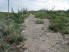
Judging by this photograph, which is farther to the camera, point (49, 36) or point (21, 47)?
point (49, 36)

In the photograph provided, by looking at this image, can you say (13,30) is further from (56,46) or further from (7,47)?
(56,46)

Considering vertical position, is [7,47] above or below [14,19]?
below

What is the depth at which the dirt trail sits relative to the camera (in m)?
5.42

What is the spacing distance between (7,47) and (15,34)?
68cm

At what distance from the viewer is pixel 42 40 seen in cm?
599

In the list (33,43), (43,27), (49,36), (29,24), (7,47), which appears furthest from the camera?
(29,24)

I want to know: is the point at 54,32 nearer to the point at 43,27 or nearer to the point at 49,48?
the point at 43,27

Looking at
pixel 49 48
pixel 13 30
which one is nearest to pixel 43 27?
pixel 13 30

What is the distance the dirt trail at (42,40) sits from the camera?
5.42 m

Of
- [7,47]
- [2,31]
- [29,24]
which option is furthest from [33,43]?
[29,24]

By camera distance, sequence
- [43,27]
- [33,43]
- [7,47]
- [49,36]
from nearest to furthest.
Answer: [7,47], [33,43], [49,36], [43,27]

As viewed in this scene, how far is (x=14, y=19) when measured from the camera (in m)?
7.94

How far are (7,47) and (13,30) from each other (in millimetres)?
1037

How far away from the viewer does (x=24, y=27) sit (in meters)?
7.27
